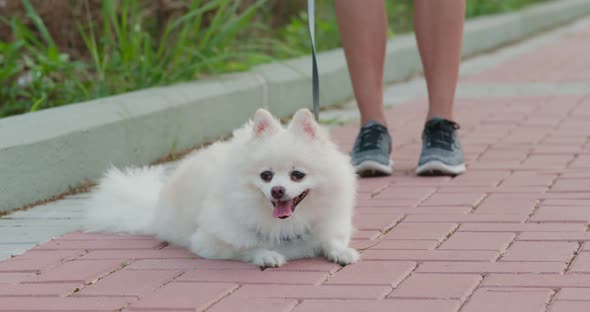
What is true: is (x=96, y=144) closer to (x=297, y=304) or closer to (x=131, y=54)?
(x=131, y=54)

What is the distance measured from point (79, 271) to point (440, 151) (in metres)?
2.10

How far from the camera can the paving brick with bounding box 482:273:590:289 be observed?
133 inches

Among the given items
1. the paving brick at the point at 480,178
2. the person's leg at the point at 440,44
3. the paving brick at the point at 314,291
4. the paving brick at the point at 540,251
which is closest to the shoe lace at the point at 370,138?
the person's leg at the point at 440,44

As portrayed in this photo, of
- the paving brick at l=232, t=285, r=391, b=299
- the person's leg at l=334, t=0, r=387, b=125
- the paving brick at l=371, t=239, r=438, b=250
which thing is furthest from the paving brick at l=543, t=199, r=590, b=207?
the paving brick at l=232, t=285, r=391, b=299

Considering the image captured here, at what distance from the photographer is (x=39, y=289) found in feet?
11.7

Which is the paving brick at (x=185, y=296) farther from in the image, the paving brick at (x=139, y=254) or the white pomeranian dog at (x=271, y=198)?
the paving brick at (x=139, y=254)

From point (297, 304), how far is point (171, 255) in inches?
33.4

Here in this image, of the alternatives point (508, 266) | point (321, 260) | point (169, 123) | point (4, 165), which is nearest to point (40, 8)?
point (169, 123)

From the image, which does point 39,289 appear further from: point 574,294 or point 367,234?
point 574,294

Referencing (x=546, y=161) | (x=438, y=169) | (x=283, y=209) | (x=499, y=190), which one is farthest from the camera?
(x=546, y=161)

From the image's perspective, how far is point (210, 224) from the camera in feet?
12.5

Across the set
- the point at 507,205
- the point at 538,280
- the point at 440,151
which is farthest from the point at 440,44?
the point at 538,280

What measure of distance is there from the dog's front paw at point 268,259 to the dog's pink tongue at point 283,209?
0.52 ft

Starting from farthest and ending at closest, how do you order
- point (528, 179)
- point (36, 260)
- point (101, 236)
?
point (528, 179)
point (101, 236)
point (36, 260)
